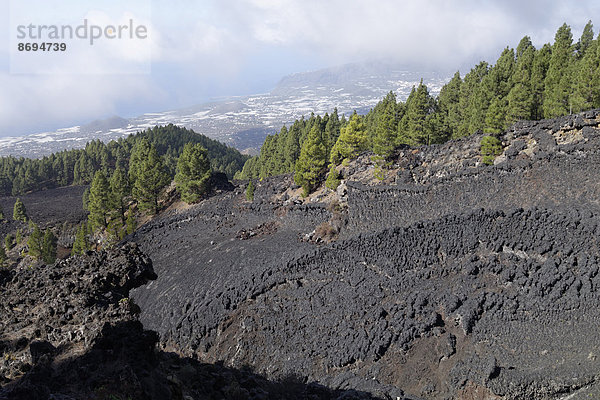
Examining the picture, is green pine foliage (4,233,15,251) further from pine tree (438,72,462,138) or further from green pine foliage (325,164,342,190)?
pine tree (438,72,462,138)

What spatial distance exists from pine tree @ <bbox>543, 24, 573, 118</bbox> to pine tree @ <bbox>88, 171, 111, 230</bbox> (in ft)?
174

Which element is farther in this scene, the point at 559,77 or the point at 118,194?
the point at 118,194

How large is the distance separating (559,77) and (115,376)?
45544mm

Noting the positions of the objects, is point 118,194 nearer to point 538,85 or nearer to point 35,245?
point 35,245

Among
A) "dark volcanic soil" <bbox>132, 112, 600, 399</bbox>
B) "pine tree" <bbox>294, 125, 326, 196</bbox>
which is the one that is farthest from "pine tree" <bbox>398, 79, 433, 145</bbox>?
"pine tree" <bbox>294, 125, 326, 196</bbox>

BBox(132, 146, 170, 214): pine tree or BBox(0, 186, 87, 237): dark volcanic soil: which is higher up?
BBox(132, 146, 170, 214): pine tree

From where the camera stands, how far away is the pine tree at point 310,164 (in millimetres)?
44125

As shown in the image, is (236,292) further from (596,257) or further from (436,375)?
(596,257)

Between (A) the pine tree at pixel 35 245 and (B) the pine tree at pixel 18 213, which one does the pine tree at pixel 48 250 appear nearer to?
(A) the pine tree at pixel 35 245

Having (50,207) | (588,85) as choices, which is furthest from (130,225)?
(588,85)

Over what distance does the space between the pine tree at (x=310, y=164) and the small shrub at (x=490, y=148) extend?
17.7m

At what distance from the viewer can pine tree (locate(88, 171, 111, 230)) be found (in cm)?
4975


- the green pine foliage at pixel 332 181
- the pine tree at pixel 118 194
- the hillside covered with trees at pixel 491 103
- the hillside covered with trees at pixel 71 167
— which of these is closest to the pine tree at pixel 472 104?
the hillside covered with trees at pixel 491 103

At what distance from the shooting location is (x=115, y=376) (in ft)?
32.4
